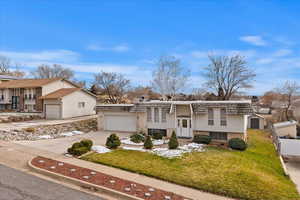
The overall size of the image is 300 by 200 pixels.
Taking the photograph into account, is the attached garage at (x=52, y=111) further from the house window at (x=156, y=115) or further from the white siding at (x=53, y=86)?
the house window at (x=156, y=115)

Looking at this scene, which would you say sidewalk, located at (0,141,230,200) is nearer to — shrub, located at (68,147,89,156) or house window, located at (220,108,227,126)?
shrub, located at (68,147,89,156)

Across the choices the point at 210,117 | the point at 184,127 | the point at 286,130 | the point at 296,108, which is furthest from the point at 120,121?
the point at 296,108

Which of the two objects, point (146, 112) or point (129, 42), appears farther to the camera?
point (129, 42)

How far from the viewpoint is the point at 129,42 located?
81.8 feet

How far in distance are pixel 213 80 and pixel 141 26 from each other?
19.9 meters

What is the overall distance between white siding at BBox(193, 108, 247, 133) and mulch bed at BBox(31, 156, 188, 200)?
36.0 ft

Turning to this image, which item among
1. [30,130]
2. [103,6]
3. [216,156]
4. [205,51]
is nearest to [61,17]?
[103,6]

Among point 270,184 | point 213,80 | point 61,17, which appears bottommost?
point 270,184

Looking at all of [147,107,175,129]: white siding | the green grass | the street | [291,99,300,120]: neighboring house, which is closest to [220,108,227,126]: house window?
the green grass

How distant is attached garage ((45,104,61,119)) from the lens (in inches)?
1061

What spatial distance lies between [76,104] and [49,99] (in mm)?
3896

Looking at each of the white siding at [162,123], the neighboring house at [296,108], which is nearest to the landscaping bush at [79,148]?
the white siding at [162,123]

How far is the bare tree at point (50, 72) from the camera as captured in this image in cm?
5428

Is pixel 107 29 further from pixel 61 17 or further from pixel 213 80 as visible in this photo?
pixel 213 80
